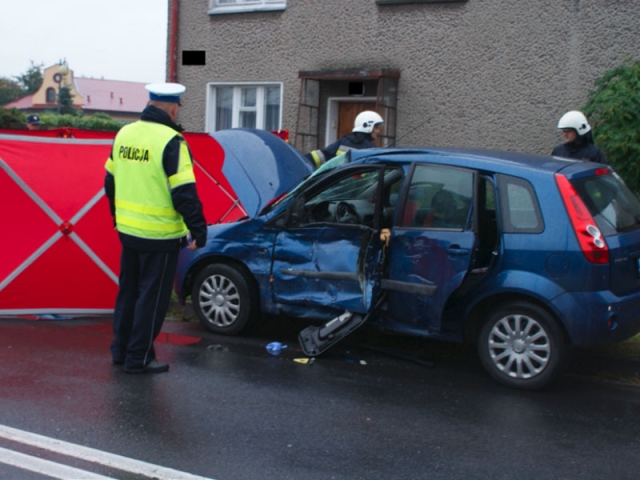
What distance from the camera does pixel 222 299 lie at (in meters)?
7.20

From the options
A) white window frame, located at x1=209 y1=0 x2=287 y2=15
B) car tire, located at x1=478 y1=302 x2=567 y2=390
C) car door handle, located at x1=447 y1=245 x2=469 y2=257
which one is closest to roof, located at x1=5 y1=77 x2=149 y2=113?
white window frame, located at x1=209 y1=0 x2=287 y2=15

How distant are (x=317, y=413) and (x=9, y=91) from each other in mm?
110405

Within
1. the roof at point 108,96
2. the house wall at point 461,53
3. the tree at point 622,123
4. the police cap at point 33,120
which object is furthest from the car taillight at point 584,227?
the roof at point 108,96

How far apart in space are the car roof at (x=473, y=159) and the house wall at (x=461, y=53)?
5913mm

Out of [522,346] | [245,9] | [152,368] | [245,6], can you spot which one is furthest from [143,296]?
[245,6]

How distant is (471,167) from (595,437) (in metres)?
2.08

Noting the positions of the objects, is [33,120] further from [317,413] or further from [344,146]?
[317,413]

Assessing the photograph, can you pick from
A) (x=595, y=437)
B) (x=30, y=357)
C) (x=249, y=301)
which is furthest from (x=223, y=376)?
(x=595, y=437)

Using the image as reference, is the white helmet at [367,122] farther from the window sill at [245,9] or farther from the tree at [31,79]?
the tree at [31,79]

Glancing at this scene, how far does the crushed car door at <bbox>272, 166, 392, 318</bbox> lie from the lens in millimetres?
6398

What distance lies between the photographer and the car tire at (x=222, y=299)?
7.06 m

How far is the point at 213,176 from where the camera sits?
9.26 meters

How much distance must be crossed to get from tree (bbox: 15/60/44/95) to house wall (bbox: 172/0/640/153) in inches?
4082

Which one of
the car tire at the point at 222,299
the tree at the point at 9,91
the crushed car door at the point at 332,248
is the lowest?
the car tire at the point at 222,299
